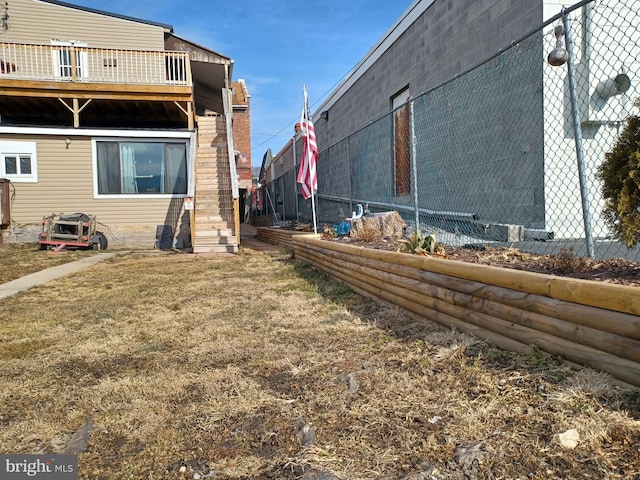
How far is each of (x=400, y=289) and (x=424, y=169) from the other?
3250 mm

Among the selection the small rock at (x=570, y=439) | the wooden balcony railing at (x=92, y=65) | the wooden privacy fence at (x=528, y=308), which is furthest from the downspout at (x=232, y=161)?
the small rock at (x=570, y=439)

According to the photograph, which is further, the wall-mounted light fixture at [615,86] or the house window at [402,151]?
the house window at [402,151]

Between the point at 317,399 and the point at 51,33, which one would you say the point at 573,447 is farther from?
the point at 51,33

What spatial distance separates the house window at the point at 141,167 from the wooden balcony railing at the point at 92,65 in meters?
2.18

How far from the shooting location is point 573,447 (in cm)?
170

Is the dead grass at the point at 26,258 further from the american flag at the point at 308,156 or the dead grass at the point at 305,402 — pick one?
the american flag at the point at 308,156

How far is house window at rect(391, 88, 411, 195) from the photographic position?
276 inches

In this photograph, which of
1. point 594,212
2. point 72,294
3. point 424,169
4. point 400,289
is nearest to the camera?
point 400,289

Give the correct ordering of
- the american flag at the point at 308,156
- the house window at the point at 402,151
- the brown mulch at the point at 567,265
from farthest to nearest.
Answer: the american flag at the point at 308,156, the house window at the point at 402,151, the brown mulch at the point at 567,265

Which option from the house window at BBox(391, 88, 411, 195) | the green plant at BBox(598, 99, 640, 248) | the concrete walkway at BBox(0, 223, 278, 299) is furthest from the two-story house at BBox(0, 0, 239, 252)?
the green plant at BBox(598, 99, 640, 248)

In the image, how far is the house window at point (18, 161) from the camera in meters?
12.5

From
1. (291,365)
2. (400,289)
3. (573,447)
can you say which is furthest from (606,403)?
(400,289)

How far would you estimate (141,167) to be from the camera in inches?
526

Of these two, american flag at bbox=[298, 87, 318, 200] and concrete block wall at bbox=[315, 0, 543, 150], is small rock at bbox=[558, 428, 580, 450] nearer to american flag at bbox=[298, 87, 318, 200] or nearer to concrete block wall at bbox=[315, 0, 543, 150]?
concrete block wall at bbox=[315, 0, 543, 150]
